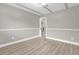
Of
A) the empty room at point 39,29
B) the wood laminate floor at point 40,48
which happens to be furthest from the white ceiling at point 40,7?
the wood laminate floor at point 40,48

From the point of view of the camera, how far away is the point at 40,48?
1.95 m

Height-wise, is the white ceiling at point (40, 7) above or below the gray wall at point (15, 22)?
above

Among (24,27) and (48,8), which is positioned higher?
(48,8)

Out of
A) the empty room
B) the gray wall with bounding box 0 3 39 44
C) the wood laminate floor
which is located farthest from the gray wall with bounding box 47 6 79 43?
the gray wall with bounding box 0 3 39 44

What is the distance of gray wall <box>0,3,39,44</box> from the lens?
190cm

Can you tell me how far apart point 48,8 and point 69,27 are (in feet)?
1.58

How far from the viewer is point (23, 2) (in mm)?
1886

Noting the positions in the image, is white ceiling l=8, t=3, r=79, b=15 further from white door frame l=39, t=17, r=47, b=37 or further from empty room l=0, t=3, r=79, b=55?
white door frame l=39, t=17, r=47, b=37

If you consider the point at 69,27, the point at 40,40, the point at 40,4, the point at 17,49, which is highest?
the point at 40,4

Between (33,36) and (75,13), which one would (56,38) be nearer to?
(33,36)

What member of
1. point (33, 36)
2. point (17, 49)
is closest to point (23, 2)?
point (33, 36)

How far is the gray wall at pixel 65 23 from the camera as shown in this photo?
1892 millimetres

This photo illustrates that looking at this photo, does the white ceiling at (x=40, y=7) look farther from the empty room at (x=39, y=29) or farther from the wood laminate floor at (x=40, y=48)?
the wood laminate floor at (x=40, y=48)

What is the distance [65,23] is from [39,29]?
1.50 feet
